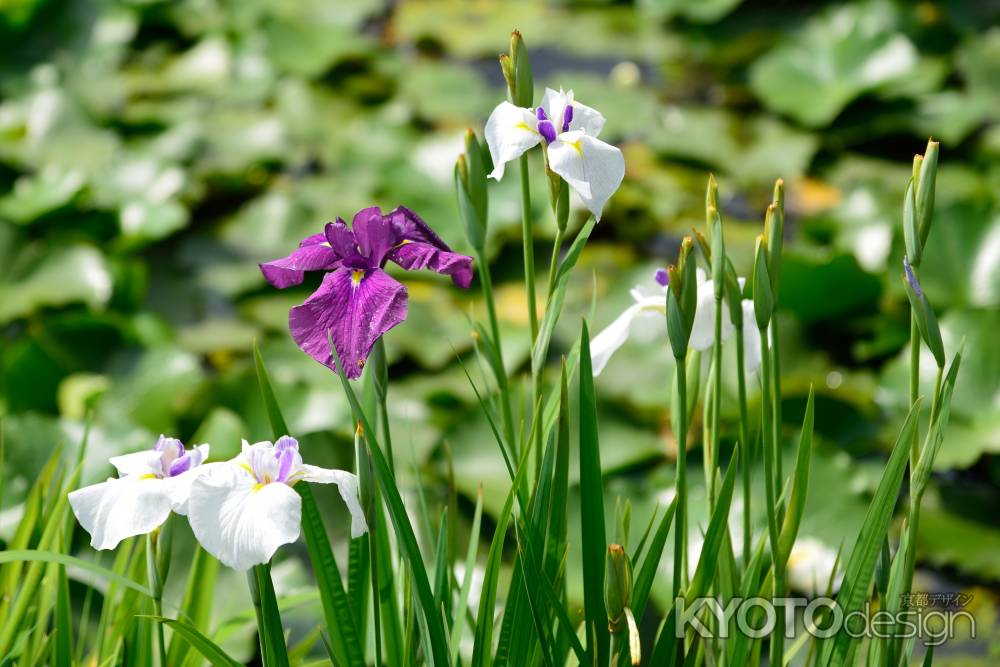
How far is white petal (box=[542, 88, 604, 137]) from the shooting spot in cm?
74

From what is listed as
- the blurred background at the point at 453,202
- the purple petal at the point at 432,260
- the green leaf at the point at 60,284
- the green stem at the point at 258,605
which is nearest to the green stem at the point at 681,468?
the purple petal at the point at 432,260

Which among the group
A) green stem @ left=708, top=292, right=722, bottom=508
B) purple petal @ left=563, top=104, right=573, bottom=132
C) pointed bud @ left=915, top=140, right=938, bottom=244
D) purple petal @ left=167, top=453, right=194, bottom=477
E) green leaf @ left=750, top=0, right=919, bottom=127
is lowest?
purple petal @ left=167, top=453, right=194, bottom=477

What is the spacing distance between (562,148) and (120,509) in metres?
0.35

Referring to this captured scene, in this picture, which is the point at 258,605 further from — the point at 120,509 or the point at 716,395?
the point at 716,395

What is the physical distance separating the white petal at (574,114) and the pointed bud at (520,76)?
0.02 metres

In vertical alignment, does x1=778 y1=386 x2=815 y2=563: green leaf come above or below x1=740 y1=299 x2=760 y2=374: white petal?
below

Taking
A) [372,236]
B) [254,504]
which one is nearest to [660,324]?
[372,236]

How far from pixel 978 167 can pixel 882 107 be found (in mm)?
278

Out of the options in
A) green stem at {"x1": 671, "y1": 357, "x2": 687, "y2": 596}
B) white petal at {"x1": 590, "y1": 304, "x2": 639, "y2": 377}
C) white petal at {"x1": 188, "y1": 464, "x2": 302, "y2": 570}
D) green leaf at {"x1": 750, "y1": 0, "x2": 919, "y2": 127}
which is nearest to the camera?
white petal at {"x1": 188, "y1": 464, "x2": 302, "y2": 570}

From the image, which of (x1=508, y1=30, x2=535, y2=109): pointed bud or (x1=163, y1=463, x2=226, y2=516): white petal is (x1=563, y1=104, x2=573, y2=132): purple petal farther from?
(x1=163, y1=463, x2=226, y2=516): white petal

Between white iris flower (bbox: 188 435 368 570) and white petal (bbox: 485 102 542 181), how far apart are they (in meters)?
0.23

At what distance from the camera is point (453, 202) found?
6.94 ft

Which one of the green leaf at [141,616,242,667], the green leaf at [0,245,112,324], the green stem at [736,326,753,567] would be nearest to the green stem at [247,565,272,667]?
the green leaf at [141,616,242,667]

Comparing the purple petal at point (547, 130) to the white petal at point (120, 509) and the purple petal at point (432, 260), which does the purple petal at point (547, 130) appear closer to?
the purple petal at point (432, 260)
